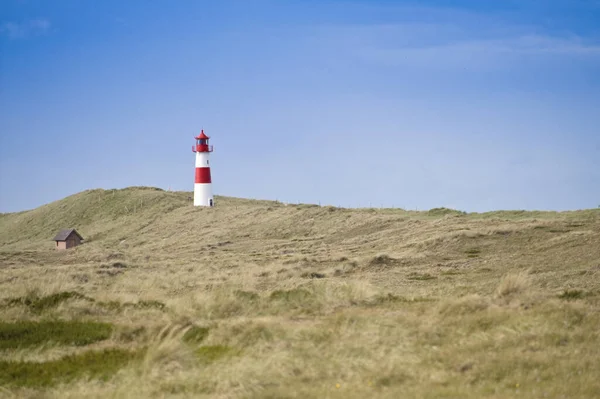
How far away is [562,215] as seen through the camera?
41.1 metres

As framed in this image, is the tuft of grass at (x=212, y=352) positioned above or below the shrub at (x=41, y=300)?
below

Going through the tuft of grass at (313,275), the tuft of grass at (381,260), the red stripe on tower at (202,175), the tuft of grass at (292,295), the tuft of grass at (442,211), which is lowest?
the tuft of grass at (292,295)

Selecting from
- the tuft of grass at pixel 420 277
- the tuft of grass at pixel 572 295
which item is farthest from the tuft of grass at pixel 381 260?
the tuft of grass at pixel 572 295

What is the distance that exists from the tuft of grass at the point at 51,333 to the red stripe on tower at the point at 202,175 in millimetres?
48386

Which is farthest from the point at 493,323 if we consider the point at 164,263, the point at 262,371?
the point at 164,263

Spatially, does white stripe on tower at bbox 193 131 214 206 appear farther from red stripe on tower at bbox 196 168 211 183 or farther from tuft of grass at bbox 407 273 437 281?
tuft of grass at bbox 407 273 437 281

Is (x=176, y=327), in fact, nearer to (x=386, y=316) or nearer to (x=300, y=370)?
(x=300, y=370)

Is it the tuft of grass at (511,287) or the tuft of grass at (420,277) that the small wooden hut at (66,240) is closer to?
the tuft of grass at (420,277)

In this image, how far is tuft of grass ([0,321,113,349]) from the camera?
14.5 metres

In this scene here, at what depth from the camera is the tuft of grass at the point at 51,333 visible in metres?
14.5

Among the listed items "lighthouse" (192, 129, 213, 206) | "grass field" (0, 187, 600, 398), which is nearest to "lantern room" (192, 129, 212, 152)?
"lighthouse" (192, 129, 213, 206)

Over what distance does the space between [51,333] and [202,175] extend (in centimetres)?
4995

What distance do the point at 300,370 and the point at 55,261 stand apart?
3067 centimetres

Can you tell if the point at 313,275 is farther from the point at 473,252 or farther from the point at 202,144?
the point at 202,144
